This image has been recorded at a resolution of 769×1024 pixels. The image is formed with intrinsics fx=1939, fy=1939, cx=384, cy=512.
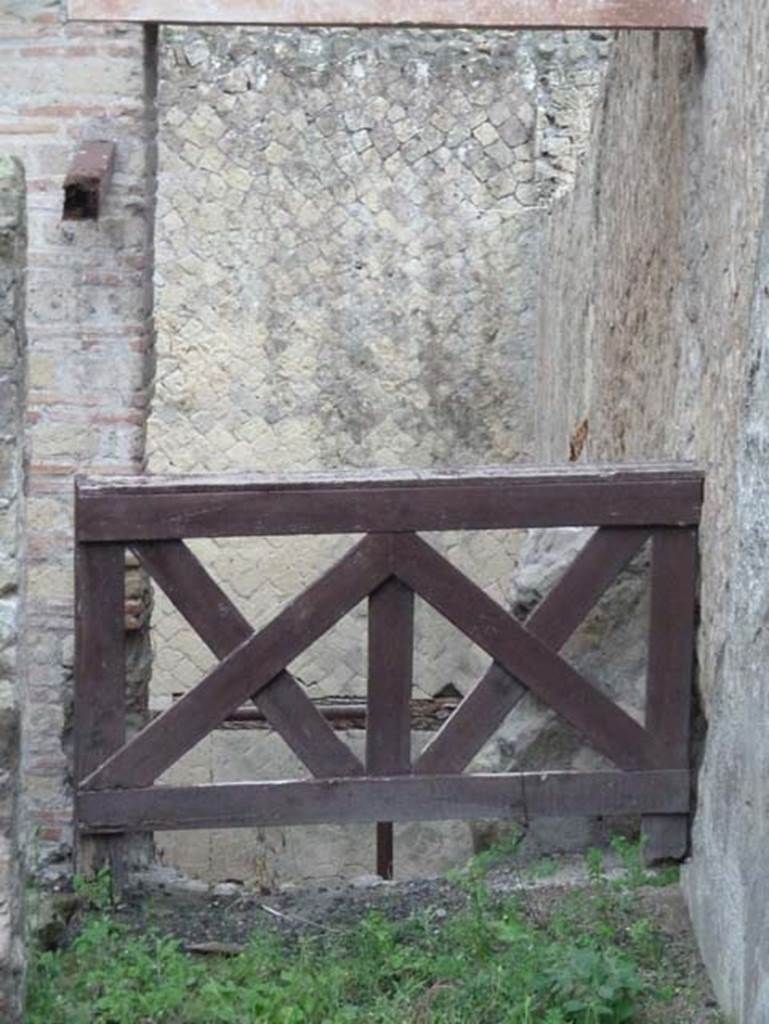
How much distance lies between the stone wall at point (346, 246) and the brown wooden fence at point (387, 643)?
486 cm

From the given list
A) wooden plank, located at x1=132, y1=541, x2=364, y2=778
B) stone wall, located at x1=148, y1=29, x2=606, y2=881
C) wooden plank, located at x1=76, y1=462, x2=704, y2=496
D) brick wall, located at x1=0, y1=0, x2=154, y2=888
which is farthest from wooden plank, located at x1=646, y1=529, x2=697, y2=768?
stone wall, located at x1=148, y1=29, x2=606, y2=881

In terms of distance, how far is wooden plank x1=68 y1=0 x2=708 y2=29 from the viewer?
16.0ft

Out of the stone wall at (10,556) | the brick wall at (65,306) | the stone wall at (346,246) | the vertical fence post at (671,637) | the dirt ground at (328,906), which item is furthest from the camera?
the stone wall at (346,246)

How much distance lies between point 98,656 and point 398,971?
3.69 feet

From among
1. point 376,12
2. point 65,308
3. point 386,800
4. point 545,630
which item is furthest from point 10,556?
point 65,308

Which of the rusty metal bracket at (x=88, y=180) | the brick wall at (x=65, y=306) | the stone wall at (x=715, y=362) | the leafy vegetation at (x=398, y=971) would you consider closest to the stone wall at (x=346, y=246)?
the stone wall at (x=715, y=362)

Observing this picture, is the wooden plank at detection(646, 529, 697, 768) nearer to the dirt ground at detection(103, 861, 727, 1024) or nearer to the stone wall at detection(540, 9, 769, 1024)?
the stone wall at detection(540, 9, 769, 1024)

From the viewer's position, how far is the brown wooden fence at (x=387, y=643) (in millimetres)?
4910

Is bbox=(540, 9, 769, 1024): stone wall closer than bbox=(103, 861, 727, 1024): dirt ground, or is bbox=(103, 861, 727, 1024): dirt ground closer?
bbox=(540, 9, 769, 1024): stone wall

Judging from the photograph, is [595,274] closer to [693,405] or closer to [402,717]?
[693,405]

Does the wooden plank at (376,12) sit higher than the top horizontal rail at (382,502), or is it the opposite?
the wooden plank at (376,12)

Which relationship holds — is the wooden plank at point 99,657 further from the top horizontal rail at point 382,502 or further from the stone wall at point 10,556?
the stone wall at point 10,556

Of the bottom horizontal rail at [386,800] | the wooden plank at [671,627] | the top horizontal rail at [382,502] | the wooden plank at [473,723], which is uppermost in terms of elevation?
the top horizontal rail at [382,502]

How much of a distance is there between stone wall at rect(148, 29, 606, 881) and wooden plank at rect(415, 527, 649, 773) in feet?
16.0
